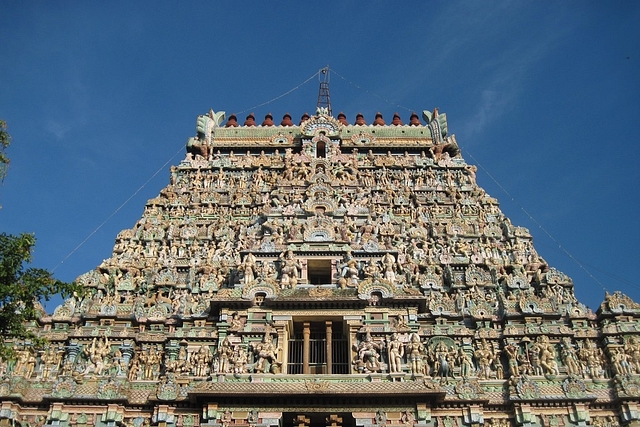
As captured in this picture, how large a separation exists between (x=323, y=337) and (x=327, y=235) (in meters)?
4.30

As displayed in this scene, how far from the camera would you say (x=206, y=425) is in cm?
1664

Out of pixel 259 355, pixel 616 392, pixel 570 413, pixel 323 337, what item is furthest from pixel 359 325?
pixel 616 392

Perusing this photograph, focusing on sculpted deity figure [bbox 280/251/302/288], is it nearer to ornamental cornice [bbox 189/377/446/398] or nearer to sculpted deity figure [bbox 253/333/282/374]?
sculpted deity figure [bbox 253/333/282/374]

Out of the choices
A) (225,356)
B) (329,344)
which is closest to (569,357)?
(329,344)

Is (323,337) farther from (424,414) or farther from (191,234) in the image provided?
(191,234)

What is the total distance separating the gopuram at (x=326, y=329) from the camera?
56.5 feet

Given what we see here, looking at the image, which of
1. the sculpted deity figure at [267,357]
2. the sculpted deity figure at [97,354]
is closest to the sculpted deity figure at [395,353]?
the sculpted deity figure at [267,357]

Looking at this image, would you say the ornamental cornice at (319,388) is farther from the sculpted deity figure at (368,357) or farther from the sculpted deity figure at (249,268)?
the sculpted deity figure at (249,268)

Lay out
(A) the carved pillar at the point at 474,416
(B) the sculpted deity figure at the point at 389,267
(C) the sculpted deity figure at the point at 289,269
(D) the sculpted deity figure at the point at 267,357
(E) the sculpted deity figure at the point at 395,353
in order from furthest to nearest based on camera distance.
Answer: (B) the sculpted deity figure at the point at 389,267
(C) the sculpted deity figure at the point at 289,269
(D) the sculpted deity figure at the point at 267,357
(E) the sculpted deity figure at the point at 395,353
(A) the carved pillar at the point at 474,416

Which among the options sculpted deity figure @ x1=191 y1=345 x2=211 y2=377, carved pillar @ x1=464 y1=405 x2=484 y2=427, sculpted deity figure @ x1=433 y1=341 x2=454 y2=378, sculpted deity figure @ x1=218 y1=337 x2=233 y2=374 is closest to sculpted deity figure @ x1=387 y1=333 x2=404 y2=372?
sculpted deity figure @ x1=433 y1=341 x2=454 y2=378

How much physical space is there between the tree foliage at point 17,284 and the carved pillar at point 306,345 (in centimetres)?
741

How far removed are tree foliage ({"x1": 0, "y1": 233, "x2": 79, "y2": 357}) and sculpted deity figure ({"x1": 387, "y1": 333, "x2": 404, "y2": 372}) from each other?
354 inches

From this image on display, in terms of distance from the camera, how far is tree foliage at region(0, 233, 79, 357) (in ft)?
42.9

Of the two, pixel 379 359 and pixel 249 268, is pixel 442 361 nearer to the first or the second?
pixel 379 359
